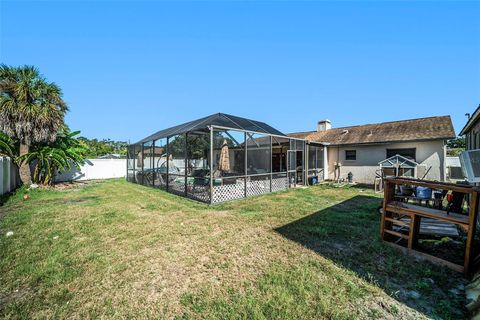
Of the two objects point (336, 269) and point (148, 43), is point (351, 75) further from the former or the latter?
point (336, 269)

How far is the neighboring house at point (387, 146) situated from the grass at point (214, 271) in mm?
9092

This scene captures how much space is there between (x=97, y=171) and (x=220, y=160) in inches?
565

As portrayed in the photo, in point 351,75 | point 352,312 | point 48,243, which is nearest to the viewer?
point 352,312

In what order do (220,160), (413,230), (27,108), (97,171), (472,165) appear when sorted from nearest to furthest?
1. (413,230)
2. (472,165)
3. (220,160)
4. (27,108)
5. (97,171)

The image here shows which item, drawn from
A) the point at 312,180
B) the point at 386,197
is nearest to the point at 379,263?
the point at 386,197

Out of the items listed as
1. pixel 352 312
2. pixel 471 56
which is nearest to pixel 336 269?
pixel 352 312

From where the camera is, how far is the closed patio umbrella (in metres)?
8.89

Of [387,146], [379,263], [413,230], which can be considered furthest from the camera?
[387,146]

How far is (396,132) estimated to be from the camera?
13.3m

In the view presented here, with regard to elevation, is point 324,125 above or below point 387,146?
above

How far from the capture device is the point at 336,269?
313cm

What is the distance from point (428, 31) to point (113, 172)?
22.8 meters

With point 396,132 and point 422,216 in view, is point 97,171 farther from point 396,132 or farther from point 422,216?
point 396,132

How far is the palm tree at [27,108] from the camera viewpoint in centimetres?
975
